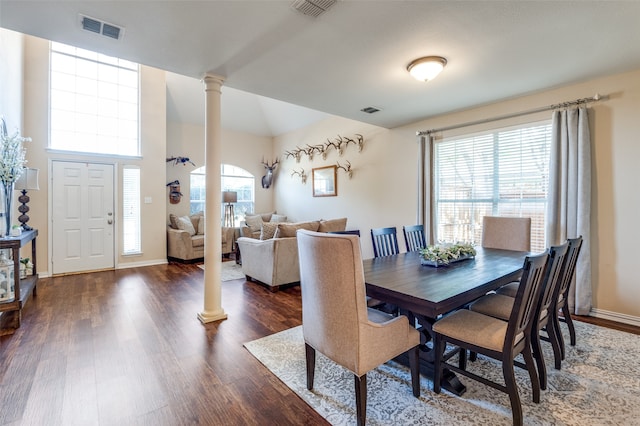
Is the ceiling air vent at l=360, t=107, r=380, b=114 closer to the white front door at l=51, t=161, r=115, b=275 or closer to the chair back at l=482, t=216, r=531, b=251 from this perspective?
the chair back at l=482, t=216, r=531, b=251

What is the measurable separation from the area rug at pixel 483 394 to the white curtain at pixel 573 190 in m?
0.81

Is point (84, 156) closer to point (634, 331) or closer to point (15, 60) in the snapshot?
point (15, 60)

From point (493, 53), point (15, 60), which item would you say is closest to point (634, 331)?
point (493, 53)

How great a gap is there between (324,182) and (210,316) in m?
3.94

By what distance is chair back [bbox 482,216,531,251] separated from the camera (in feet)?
10.4

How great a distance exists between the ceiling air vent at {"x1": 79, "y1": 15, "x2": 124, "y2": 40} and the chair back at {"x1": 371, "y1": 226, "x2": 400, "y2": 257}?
8.76 feet

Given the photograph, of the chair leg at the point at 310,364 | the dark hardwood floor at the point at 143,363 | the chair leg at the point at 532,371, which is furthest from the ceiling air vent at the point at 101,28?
the chair leg at the point at 532,371

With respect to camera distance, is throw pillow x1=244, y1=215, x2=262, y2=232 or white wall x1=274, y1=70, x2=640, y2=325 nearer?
white wall x1=274, y1=70, x2=640, y2=325

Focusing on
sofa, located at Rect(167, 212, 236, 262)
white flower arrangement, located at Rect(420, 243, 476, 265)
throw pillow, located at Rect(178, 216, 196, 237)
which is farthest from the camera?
throw pillow, located at Rect(178, 216, 196, 237)

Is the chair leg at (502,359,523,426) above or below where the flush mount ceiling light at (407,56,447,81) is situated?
below

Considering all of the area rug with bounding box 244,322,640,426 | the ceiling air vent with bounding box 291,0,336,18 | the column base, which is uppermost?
the ceiling air vent with bounding box 291,0,336,18

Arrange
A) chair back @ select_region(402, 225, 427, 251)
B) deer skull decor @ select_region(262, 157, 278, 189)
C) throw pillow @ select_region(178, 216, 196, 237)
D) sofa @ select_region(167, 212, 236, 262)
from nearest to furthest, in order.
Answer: chair back @ select_region(402, 225, 427, 251)
sofa @ select_region(167, 212, 236, 262)
throw pillow @ select_region(178, 216, 196, 237)
deer skull decor @ select_region(262, 157, 278, 189)

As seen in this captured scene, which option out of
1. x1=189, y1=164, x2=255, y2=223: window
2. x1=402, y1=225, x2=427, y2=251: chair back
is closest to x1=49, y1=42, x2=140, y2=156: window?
x1=189, y1=164, x2=255, y2=223: window

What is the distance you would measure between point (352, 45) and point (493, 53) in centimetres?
123
